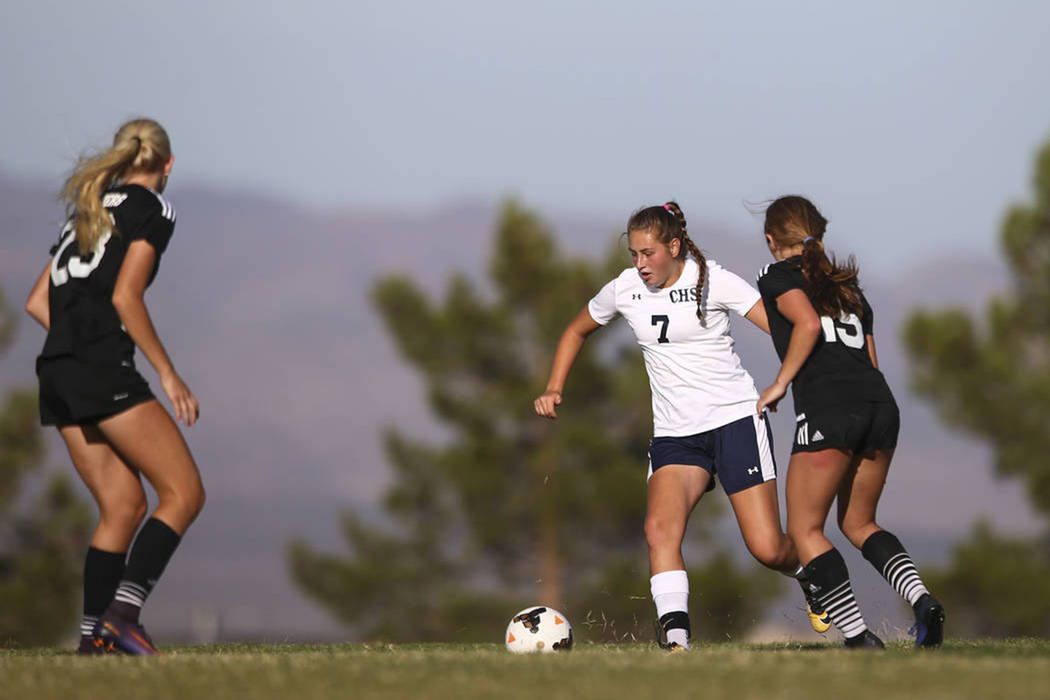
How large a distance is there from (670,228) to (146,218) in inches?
106

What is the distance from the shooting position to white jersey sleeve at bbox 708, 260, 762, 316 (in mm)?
6797

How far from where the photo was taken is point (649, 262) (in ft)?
22.1

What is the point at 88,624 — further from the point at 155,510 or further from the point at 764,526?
the point at 764,526

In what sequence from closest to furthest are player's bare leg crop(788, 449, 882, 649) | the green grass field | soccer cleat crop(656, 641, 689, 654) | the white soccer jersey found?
the green grass field, player's bare leg crop(788, 449, 882, 649), soccer cleat crop(656, 641, 689, 654), the white soccer jersey

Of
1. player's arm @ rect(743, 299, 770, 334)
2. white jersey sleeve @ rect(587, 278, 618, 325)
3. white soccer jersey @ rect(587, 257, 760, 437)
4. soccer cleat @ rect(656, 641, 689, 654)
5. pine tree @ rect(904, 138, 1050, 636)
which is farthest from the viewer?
pine tree @ rect(904, 138, 1050, 636)

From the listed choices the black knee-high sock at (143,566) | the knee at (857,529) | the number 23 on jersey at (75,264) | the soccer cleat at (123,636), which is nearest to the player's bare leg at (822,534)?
the knee at (857,529)

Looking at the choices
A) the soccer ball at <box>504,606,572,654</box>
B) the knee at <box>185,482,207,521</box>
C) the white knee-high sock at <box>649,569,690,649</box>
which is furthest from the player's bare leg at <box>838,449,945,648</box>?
the knee at <box>185,482,207,521</box>

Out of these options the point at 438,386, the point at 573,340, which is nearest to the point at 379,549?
the point at 438,386

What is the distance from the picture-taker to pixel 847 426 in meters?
6.11

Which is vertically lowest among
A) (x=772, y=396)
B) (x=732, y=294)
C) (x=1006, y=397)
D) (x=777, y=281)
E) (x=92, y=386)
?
(x=92, y=386)

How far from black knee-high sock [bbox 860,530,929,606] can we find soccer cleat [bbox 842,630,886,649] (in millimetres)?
317

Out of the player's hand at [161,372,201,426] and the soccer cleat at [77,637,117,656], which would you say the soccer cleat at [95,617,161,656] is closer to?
the soccer cleat at [77,637,117,656]

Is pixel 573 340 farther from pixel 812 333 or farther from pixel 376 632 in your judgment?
pixel 376 632

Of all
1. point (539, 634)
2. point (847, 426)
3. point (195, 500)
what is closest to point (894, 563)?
point (847, 426)
